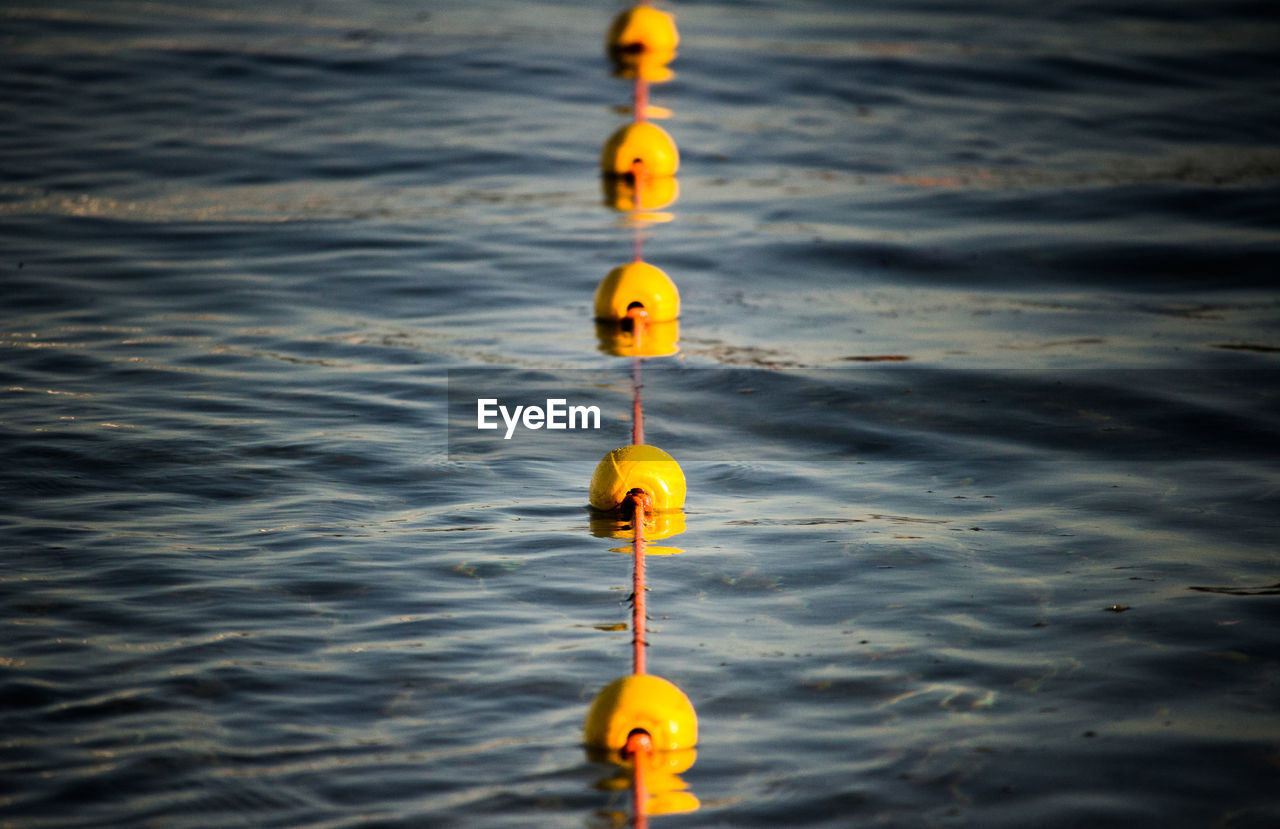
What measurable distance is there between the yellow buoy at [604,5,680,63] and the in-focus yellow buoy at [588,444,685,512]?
24.0 feet

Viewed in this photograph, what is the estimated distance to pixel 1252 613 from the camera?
12.1 ft

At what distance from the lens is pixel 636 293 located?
618 cm

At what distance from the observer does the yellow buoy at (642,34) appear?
10938 mm

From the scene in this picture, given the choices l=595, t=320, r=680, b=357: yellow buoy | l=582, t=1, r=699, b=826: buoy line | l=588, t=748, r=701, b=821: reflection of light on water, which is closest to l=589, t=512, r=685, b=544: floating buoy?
l=582, t=1, r=699, b=826: buoy line

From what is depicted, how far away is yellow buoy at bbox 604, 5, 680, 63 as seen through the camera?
10938 mm

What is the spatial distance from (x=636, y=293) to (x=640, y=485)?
2023 millimetres

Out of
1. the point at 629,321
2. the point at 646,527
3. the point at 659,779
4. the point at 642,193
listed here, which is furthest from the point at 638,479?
the point at 642,193

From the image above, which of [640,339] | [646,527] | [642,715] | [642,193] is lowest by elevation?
[642,715]

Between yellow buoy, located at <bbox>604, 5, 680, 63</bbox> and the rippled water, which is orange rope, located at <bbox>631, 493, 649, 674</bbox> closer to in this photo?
the rippled water

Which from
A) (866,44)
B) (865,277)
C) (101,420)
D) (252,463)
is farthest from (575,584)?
(866,44)

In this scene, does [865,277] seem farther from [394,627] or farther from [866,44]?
[866,44]

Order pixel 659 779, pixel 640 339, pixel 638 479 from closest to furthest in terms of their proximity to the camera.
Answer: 1. pixel 659 779
2. pixel 638 479
3. pixel 640 339

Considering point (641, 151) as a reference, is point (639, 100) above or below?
above

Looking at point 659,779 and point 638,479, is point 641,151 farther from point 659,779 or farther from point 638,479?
point 659,779
